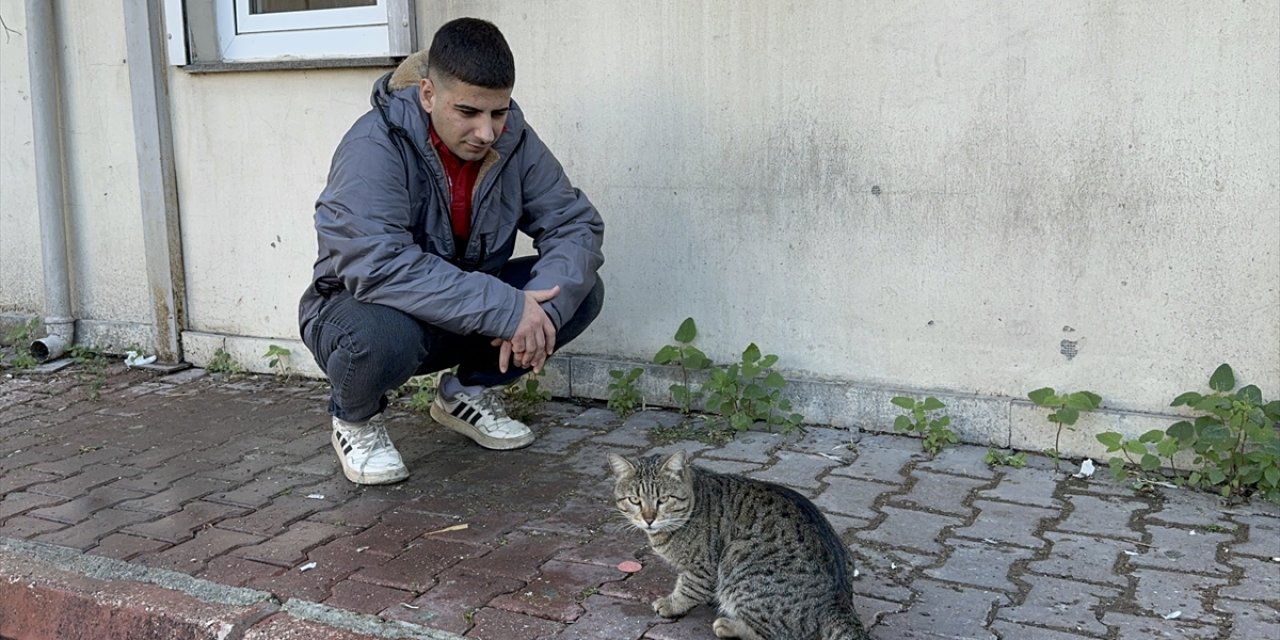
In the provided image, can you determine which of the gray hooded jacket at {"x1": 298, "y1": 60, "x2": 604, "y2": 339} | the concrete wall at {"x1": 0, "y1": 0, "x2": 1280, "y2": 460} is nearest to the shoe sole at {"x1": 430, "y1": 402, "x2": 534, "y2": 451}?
the gray hooded jacket at {"x1": 298, "y1": 60, "x2": 604, "y2": 339}

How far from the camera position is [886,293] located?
452 cm

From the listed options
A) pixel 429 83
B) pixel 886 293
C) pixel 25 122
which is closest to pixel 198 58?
pixel 25 122

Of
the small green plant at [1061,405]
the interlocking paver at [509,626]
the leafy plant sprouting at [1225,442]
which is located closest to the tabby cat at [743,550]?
the interlocking paver at [509,626]

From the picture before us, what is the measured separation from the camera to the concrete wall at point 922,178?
3949 millimetres

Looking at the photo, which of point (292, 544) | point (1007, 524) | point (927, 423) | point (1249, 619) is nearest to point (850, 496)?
point (1007, 524)

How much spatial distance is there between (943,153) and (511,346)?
171 centimetres

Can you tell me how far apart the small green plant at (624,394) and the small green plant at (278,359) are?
67.4 inches

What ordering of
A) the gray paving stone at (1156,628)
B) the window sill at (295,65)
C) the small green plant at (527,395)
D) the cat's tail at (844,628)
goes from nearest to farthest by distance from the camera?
1. the cat's tail at (844,628)
2. the gray paving stone at (1156,628)
3. the small green plant at (527,395)
4. the window sill at (295,65)

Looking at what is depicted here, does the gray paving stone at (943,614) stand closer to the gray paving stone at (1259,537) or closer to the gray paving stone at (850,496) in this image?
the gray paving stone at (850,496)

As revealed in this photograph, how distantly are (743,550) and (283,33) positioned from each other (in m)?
3.73

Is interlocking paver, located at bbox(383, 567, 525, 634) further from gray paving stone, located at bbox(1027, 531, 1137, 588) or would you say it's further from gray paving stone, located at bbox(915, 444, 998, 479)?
gray paving stone, located at bbox(915, 444, 998, 479)

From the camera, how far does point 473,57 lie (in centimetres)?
388

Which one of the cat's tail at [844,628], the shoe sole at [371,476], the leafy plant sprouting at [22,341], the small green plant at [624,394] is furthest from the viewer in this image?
the leafy plant sprouting at [22,341]

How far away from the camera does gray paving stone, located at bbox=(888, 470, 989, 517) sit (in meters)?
3.83
